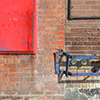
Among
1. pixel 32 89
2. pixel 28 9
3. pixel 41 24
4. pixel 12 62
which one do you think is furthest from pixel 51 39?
pixel 32 89

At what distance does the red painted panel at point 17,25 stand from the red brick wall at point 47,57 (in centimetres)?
16

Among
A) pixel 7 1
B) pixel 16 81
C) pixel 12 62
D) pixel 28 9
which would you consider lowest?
pixel 16 81

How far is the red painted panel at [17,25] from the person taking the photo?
1.84m

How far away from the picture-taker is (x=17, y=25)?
6.07ft

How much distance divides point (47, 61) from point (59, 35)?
0.52 metres

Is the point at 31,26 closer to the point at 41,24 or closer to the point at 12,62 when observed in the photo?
the point at 41,24

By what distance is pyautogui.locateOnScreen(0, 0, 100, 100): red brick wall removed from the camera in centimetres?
193

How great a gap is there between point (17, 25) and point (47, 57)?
0.77m

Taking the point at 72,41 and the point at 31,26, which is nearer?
the point at 31,26

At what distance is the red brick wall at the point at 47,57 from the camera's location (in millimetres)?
1932

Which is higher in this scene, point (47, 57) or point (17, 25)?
point (17, 25)

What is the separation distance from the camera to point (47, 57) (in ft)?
6.39

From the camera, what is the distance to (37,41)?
1954mm

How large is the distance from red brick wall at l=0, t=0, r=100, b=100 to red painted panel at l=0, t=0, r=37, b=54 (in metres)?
0.16
